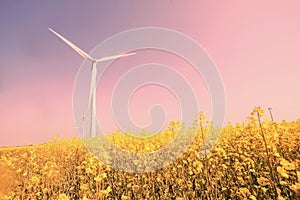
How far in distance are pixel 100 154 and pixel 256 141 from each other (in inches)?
189

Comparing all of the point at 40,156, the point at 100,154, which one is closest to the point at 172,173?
the point at 100,154

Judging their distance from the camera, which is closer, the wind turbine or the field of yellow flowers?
the field of yellow flowers

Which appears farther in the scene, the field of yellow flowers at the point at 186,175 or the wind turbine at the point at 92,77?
the wind turbine at the point at 92,77

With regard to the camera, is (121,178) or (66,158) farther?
(66,158)

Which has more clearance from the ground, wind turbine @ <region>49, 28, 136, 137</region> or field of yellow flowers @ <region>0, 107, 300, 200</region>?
wind turbine @ <region>49, 28, 136, 137</region>

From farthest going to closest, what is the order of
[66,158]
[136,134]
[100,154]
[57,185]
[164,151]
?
[136,134]
[66,158]
[100,154]
[164,151]
[57,185]

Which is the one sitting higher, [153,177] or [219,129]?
[219,129]


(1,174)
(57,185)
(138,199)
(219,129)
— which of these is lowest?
(138,199)

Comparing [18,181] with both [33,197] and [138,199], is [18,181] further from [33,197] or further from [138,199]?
[138,199]

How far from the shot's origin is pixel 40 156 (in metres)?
8.73

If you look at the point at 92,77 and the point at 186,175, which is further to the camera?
the point at 92,77

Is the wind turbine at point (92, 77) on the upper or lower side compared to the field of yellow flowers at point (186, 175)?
upper

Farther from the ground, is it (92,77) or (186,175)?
(92,77)

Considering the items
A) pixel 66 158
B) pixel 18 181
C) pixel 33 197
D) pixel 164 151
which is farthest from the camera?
pixel 66 158
